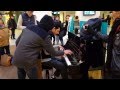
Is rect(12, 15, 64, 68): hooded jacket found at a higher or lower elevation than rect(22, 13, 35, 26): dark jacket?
lower

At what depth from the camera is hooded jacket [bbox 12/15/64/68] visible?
2027 mm

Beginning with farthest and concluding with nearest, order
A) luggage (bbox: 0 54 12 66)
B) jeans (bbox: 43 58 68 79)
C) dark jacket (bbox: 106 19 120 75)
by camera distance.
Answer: luggage (bbox: 0 54 12 66)
jeans (bbox: 43 58 68 79)
dark jacket (bbox: 106 19 120 75)

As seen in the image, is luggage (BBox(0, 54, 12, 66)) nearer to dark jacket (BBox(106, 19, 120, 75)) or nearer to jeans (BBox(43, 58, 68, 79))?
jeans (BBox(43, 58, 68, 79))

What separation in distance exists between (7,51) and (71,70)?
123 centimetres

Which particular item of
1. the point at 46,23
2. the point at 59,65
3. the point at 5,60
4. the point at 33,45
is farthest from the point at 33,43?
the point at 5,60

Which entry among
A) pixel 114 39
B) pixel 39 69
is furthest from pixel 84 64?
pixel 114 39

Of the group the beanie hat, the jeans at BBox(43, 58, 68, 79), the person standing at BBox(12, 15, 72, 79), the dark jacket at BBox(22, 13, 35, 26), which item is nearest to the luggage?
the dark jacket at BBox(22, 13, 35, 26)

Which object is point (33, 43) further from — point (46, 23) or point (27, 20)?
point (27, 20)

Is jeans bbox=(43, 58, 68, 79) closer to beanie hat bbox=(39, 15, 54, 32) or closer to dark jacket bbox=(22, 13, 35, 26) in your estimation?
dark jacket bbox=(22, 13, 35, 26)

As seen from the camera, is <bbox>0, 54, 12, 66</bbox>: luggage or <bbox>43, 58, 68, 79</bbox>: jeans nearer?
<bbox>43, 58, 68, 79</bbox>: jeans

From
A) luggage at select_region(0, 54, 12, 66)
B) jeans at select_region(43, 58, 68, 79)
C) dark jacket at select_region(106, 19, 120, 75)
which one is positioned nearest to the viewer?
dark jacket at select_region(106, 19, 120, 75)

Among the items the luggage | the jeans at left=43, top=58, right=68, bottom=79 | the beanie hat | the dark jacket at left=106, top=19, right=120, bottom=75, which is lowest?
the luggage
